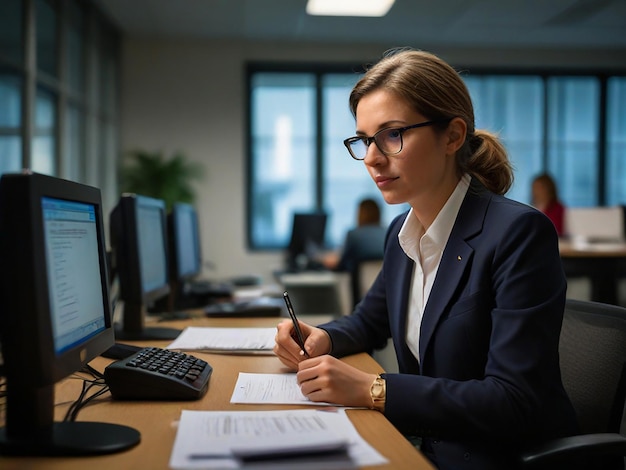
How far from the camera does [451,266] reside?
50.5 inches

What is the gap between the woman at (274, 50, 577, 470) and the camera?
107 centimetres

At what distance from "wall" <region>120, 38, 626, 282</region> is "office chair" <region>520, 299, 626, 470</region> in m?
5.48

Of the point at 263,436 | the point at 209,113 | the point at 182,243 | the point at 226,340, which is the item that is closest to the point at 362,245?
the point at 182,243

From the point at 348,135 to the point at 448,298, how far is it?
5.76 meters

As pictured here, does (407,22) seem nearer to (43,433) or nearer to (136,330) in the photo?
(136,330)

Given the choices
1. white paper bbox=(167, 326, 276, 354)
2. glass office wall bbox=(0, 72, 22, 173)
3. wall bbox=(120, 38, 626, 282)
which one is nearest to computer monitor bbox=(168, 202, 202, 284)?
white paper bbox=(167, 326, 276, 354)

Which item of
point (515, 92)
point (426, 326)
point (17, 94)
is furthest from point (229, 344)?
point (515, 92)

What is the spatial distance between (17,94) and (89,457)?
11.8ft

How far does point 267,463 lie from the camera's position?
0.81 m

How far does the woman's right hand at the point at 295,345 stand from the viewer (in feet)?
4.63

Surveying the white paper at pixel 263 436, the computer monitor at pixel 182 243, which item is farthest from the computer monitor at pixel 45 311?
the computer monitor at pixel 182 243

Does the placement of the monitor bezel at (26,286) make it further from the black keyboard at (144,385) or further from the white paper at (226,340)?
the white paper at (226,340)

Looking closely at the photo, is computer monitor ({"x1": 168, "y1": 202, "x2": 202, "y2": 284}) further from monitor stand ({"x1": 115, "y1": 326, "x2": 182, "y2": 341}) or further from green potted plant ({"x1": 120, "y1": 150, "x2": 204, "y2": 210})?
green potted plant ({"x1": 120, "y1": 150, "x2": 204, "y2": 210})

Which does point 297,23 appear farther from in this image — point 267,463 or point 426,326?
point 267,463
